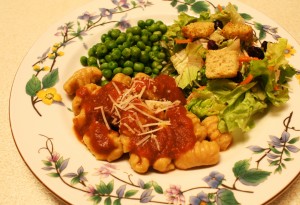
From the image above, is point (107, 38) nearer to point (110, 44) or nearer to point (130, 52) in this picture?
point (110, 44)

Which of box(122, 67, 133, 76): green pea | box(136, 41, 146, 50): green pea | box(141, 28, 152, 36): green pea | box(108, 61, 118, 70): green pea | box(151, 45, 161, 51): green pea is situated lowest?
box(122, 67, 133, 76): green pea

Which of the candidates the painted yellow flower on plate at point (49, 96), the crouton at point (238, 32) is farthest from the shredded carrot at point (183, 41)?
the painted yellow flower on plate at point (49, 96)

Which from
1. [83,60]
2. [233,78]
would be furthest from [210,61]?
[83,60]

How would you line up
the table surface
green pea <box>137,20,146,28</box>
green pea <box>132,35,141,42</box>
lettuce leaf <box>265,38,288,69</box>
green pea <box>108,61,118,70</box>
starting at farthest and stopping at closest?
green pea <box>137,20,146,28</box>, green pea <box>132,35,141,42</box>, green pea <box>108,61,118,70</box>, lettuce leaf <box>265,38,288,69</box>, the table surface

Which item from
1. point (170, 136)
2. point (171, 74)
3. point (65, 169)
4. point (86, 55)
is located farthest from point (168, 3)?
point (65, 169)

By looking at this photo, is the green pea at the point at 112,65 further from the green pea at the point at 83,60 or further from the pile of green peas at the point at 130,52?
the green pea at the point at 83,60

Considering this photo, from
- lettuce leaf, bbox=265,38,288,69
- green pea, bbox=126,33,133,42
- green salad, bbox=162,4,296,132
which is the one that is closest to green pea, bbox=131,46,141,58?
green pea, bbox=126,33,133,42

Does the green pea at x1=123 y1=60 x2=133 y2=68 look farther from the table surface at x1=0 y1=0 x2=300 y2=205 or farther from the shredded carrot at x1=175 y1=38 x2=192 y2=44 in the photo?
the table surface at x1=0 y1=0 x2=300 y2=205
